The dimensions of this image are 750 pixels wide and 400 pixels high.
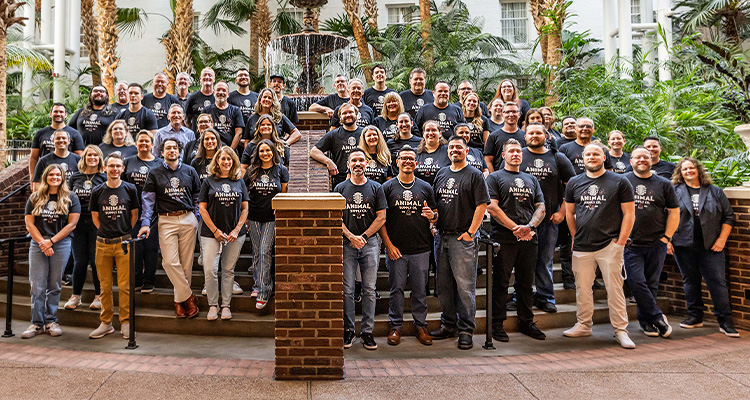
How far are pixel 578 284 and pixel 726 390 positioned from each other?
1.81m

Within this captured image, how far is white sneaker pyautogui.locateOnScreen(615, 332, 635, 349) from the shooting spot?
233 inches

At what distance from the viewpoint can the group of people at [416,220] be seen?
596 cm

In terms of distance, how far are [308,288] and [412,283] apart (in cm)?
139

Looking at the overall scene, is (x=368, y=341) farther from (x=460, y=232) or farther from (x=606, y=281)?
(x=606, y=281)

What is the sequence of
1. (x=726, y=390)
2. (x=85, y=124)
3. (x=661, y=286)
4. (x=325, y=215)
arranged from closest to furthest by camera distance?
(x=726, y=390) → (x=325, y=215) → (x=661, y=286) → (x=85, y=124)

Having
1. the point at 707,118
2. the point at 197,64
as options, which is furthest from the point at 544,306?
the point at 197,64

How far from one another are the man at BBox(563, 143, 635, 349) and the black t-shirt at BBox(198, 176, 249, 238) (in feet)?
12.7

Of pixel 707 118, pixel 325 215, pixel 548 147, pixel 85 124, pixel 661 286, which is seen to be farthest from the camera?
pixel 707 118

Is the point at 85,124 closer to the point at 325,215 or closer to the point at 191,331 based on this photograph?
the point at 191,331

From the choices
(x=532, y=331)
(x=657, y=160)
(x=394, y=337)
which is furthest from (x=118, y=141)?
(x=657, y=160)

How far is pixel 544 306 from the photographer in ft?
21.9

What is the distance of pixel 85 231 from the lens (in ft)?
23.0

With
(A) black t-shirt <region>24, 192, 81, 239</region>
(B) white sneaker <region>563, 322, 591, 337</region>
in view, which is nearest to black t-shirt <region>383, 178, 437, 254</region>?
(B) white sneaker <region>563, 322, 591, 337</region>

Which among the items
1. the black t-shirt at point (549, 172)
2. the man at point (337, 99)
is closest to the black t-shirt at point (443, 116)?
the black t-shirt at point (549, 172)
